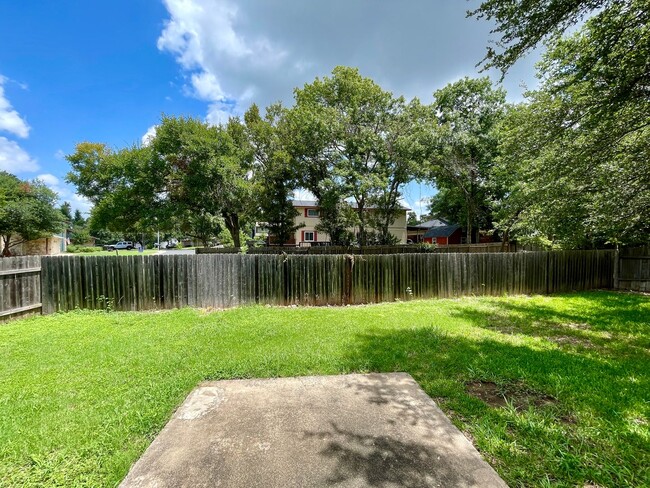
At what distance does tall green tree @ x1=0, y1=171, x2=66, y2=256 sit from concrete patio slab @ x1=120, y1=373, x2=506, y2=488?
87.9 feet

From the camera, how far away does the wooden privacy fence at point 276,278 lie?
21.4 ft

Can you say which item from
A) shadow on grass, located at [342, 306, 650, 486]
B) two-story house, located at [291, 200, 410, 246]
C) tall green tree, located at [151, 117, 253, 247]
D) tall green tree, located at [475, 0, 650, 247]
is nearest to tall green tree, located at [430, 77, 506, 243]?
two-story house, located at [291, 200, 410, 246]

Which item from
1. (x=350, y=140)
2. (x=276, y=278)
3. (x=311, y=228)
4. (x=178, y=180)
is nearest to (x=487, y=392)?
(x=276, y=278)

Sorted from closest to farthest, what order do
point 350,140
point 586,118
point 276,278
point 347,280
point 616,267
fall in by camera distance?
point 586,118 < point 276,278 < point 347,280 < point 616,267 < point 350,140

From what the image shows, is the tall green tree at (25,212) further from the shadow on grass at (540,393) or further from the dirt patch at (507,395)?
the dirt patch at (507,395)

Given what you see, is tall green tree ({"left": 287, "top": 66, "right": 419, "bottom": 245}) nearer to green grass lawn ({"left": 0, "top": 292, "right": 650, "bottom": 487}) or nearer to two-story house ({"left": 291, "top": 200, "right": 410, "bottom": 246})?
two-story house ({"left": 291, "top": 200, "right": 410, "bottom": 246})

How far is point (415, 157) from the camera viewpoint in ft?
53.6

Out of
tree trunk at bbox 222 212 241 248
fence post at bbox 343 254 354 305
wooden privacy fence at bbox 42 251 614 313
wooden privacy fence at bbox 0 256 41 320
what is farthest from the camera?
tree trunk at bbox 222 212 241 248

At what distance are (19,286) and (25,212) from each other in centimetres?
2273

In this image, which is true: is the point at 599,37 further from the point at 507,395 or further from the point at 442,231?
the point at 442,231

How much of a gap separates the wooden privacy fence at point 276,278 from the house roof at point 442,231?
2225cm

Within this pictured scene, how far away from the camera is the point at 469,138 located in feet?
56.4

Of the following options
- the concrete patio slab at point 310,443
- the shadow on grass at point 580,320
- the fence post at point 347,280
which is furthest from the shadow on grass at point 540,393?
the fence post at point 347,280

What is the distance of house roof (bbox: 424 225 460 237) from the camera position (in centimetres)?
3025
